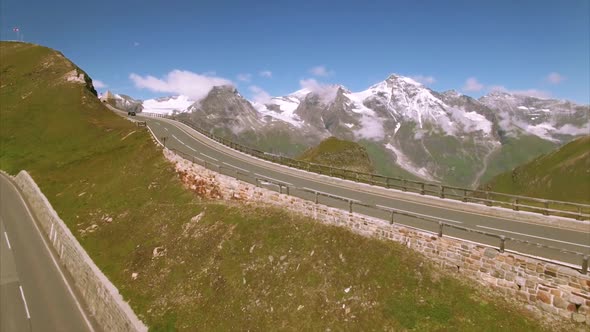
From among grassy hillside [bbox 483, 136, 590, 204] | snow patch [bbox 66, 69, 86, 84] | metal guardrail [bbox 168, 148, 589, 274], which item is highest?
snow patch [bbox 66, 69, 86, 84]

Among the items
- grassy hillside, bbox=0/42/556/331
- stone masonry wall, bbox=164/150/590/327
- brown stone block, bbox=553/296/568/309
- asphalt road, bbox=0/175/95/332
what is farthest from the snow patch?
brown stone block, bbox=553/296/568/309

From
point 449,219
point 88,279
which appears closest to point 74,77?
point 88,279

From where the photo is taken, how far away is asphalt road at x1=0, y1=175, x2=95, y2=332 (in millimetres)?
30705

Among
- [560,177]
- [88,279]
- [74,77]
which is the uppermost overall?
[74,77]

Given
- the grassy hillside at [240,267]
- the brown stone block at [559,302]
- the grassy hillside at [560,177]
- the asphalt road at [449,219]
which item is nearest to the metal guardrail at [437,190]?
the asphalt road at [449,219]

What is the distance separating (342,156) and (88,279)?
40.0 meters

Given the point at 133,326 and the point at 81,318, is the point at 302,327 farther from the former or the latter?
the point at 81,318

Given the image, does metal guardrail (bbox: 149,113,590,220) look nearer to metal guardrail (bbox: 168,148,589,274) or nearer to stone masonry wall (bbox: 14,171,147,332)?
metal guardrail (bbox: 168,148,589,274)

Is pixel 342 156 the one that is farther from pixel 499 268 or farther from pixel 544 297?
pixel 544 297

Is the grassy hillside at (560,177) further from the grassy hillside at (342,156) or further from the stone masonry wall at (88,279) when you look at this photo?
the stone masonry wall at (88,279)

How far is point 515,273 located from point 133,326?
76.3ft

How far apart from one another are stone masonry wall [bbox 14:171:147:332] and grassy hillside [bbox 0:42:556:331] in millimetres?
762

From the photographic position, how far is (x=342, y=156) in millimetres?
60156

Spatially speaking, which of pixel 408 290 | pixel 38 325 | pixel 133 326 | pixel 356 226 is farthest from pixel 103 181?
pixel 408 290
